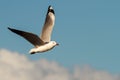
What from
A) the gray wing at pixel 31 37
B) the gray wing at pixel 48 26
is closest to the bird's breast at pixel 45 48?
the gray wing at pixel 31 37

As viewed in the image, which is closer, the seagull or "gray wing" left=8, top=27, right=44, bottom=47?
"gray wing" left=8, top=27, right=44, bottom=47

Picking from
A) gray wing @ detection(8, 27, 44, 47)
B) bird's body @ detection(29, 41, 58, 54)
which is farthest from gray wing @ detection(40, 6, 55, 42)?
gray wing @ detection(8, 27, 44, 47)

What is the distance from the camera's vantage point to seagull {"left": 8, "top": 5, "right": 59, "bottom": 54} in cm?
2961

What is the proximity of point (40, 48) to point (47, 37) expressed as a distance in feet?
9.37

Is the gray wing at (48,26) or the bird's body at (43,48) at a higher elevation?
the gray wing at (48,26)

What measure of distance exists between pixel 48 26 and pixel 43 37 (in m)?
1.77

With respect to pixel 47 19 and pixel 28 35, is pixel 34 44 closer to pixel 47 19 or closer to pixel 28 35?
pixel 28 35

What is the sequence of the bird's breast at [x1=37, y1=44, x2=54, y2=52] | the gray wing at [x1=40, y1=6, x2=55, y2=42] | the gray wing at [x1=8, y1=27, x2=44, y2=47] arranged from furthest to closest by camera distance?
1. the gray wing at [x1=40, y1=6, x2=55, y2=42]
2. the bird's breast at [x1=37, y1=44, x2=54, y2=52]
3. the gray wing at [x1=8, y1=27, x2=44, y2=47]

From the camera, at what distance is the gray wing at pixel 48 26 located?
33219 mm

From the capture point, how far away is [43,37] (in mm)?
33156

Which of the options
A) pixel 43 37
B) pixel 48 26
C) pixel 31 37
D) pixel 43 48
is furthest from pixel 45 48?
pixel 48 26

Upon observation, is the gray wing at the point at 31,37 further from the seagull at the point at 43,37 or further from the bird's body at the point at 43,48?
the bird's body at the point at 43,48

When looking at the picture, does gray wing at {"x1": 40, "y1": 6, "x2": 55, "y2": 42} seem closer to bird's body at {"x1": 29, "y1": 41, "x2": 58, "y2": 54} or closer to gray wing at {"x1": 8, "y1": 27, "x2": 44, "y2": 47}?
bird's body at {"x1": 29, "y1": 41, "x2": 58, "y2": 54}

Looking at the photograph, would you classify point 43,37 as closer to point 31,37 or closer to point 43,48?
point 43,48
